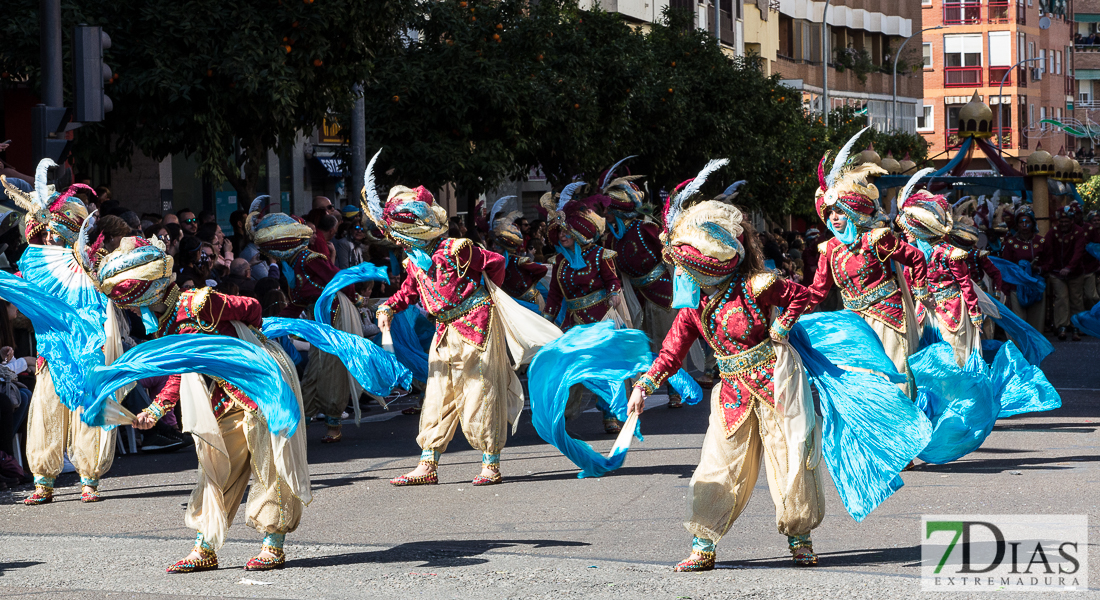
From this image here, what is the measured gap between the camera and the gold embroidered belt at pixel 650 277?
522 inches

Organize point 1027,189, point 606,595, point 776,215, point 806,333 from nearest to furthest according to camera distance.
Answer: point 606,595, point 806,333, point 1027,189, point 776,215

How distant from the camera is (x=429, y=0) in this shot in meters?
19.3

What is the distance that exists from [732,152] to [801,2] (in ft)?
107

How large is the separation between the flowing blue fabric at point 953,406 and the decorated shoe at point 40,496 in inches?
209

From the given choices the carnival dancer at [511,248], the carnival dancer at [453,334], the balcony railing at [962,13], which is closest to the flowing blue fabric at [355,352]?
the carnival dancer at [453,334]

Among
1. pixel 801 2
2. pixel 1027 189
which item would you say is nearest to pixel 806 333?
pixel 1027 189

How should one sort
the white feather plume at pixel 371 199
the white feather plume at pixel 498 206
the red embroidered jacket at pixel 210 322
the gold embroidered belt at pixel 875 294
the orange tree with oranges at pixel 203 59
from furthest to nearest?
the white feather plume at pixel 498 206 < the orange tree with oranges at pixel 203 59 < the white feather plume at pixel 371 199 < the gold embroidered belt at pixel 875 294 < the red embroidered jacket at pixel 210 322

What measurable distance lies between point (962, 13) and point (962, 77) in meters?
3.79

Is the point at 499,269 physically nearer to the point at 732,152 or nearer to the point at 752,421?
the point at 752,421

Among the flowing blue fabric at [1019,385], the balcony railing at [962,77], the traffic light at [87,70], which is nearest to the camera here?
the flowing blue fabric at [1019,385]

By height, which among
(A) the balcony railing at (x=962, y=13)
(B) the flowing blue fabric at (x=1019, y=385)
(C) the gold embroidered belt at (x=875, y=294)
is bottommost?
(B) the flowing blue fabric at (x=1019, y=385)

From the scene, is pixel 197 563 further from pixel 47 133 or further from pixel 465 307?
pixel 47 133

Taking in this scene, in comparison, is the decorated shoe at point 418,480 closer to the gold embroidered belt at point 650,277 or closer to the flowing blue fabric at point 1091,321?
the gold embroidered belt at point 650,277

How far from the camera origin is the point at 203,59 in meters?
13.7
